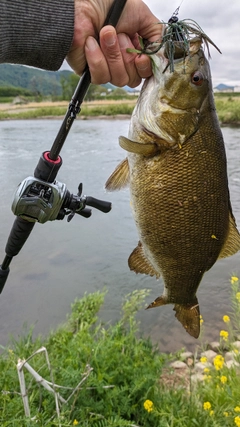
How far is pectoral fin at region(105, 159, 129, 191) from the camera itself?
5.69 ft

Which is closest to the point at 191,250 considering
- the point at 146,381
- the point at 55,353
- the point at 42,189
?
the point at 42,189

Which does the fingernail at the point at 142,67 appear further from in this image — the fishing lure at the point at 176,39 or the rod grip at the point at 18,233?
the rod grip at the point at 18,233

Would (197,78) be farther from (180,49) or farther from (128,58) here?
(128,58)

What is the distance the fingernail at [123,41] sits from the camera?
165 centimetres

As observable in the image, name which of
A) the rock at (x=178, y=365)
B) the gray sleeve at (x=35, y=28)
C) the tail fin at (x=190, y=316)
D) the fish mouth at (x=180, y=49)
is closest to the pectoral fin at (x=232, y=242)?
the tail fin at (x=190, y=316)

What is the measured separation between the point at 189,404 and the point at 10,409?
118 cm

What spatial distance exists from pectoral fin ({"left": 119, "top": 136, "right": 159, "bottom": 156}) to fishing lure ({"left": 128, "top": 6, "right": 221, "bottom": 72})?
29 cm

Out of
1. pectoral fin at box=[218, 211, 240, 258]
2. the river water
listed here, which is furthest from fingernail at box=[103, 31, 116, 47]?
the river water

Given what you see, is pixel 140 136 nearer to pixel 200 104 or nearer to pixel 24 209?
pixel 200 104

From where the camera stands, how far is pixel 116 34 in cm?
158

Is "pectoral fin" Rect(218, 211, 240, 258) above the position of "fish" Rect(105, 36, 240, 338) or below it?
below

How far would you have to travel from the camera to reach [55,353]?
333 centimetres

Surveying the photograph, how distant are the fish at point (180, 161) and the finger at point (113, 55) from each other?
4.4 inches

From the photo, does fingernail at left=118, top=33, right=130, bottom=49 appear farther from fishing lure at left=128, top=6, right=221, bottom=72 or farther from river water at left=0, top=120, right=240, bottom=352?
river water at left=0, top=120, right=240, bottom=352
